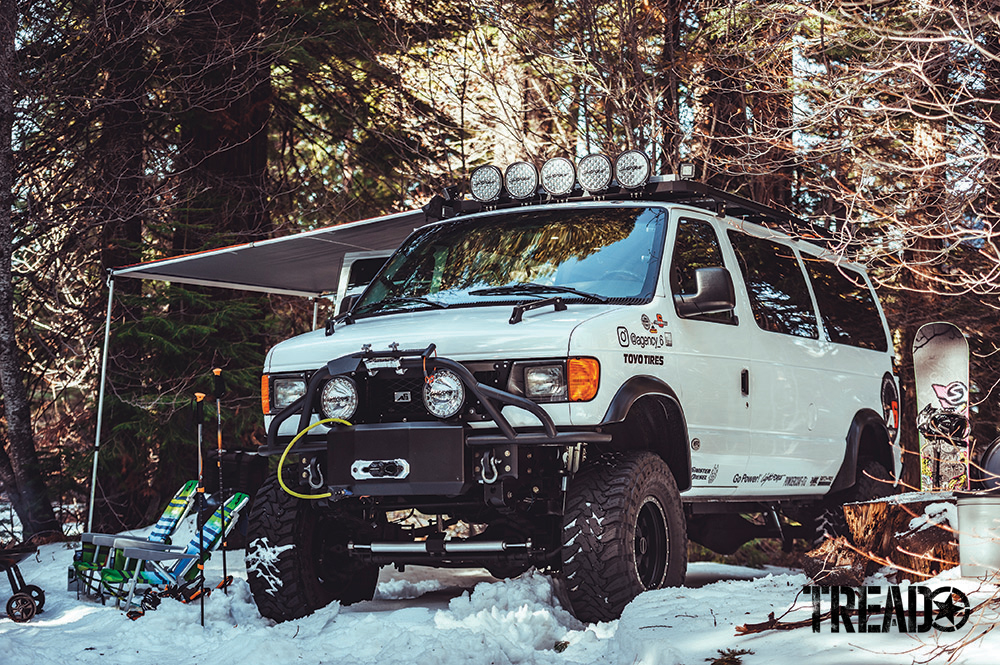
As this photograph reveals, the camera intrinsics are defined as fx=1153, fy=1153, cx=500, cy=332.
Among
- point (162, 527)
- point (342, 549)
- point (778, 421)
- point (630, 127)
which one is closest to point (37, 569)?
point (162, 527)

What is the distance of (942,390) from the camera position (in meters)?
12.2

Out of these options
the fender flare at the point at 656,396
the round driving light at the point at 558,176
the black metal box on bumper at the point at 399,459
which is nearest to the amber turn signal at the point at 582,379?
the fender flare at the point at 656,396

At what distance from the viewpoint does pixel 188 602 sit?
765cm

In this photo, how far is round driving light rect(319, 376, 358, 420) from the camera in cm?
583

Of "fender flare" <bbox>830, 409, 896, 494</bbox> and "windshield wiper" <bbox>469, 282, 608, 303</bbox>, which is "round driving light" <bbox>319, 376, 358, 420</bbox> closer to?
"windshield wiper" <bbox>469, 282, 608, 303</bbox>

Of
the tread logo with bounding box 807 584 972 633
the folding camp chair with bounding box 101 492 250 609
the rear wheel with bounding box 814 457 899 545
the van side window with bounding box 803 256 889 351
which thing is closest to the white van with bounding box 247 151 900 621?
the van side window with bounding box 803 256 889 351

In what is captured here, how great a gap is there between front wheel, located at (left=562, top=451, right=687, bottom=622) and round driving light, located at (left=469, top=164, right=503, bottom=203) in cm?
225

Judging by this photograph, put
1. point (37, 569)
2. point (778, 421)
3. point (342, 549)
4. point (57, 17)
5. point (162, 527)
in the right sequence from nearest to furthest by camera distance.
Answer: point (342, 549) → point (778, 421) → point (162, 527) → point (37, 569) → point (57, 17)

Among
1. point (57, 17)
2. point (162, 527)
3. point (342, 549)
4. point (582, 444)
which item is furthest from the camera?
point (57, 17)

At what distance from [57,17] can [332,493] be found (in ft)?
30.2

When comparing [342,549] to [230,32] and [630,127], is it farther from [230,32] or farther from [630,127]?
[230,32]

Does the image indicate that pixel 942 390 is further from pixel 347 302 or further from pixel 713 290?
pixel 347 302

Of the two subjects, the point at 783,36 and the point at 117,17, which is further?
the point at 117,17

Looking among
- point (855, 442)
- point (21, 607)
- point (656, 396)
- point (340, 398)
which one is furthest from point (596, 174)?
point (21, 607)
